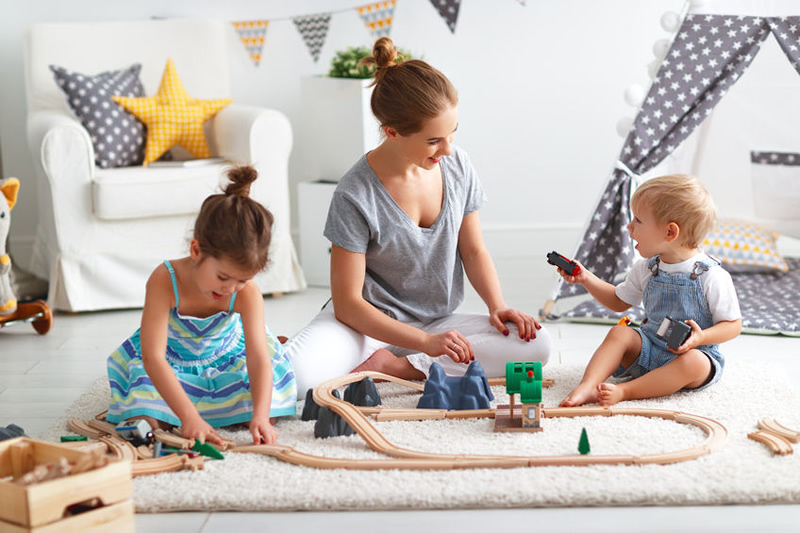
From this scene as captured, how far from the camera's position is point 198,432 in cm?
175

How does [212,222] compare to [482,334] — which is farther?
[482,334]

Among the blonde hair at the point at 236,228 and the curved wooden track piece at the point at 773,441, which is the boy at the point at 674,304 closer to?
the curved wooden track piece at the point at 773,441

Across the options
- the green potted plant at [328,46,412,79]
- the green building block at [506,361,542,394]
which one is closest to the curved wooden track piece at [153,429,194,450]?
the green building block at [506,361,542,394]

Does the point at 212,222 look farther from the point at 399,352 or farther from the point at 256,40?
the point at 256,40

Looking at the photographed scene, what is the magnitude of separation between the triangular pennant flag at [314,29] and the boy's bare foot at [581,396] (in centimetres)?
221

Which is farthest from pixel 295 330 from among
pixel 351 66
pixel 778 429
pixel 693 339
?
pixel 778 429

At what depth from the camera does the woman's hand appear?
7.06ft

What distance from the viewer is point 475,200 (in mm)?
2291

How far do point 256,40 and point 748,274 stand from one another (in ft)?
6.81

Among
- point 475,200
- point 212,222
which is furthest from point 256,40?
point 212,222

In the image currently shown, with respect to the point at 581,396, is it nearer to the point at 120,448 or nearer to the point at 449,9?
the point at 120,448

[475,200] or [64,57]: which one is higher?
[64,57]

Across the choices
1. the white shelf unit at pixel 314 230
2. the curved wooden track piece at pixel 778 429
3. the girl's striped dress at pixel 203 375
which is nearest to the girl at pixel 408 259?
the girl's striped dress at pixel 203 375

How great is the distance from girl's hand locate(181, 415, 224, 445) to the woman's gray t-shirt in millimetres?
517
